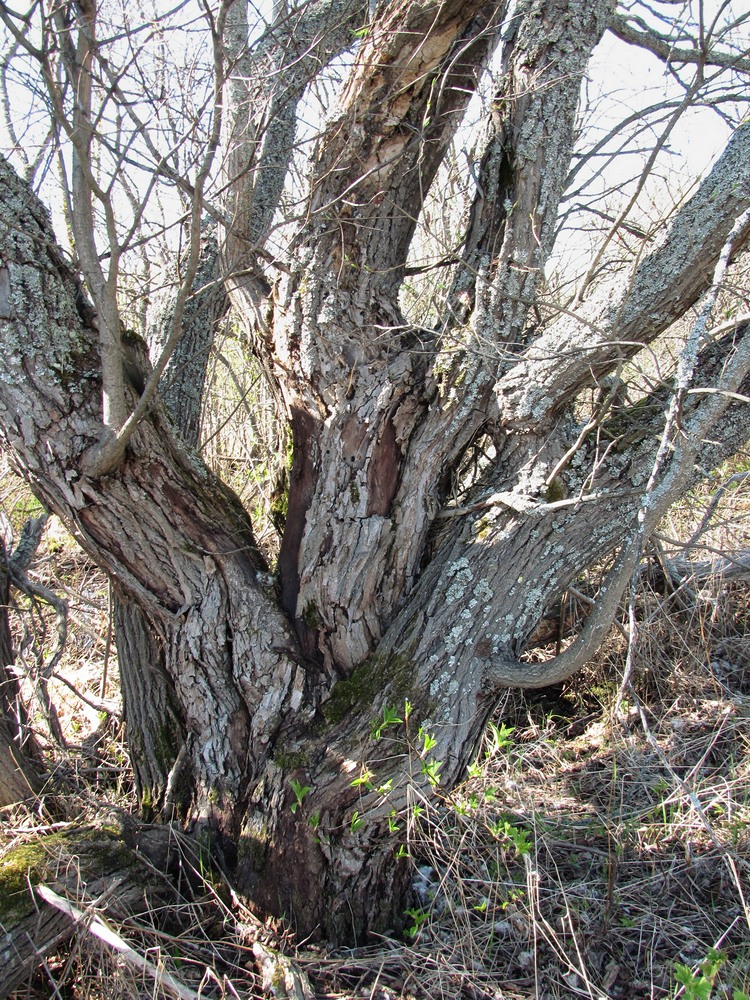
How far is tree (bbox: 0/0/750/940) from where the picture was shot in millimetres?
2080

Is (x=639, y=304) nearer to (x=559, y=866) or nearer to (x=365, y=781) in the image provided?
(x=365, y=781)

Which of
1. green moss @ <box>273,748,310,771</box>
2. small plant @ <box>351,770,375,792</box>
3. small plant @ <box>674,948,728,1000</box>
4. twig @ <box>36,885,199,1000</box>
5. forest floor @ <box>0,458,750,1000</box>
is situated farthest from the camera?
green moss @ <box>273,748,310,771</box>

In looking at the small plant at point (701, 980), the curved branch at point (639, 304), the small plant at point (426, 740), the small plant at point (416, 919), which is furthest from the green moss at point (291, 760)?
the curved branch at point (639, 304)

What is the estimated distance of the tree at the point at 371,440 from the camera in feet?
6.82

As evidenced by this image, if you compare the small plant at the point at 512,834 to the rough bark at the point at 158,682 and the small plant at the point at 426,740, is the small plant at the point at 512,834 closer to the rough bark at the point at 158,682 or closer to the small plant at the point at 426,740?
the small plant at the point at 426,740

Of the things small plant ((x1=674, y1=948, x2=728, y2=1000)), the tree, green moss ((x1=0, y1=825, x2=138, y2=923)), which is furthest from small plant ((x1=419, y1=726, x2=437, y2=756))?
green moss ((x1=0, y1=825, x2=138, y2=923))

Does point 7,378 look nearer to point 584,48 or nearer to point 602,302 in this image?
point 602,302

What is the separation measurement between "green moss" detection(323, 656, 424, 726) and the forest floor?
337 mm

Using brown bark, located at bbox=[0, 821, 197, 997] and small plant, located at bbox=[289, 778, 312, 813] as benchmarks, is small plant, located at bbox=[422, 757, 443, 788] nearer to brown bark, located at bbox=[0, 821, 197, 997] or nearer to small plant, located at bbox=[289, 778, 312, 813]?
small plant, located at bbox=[289, 778, 312, 813]

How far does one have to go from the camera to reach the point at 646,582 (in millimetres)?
3305

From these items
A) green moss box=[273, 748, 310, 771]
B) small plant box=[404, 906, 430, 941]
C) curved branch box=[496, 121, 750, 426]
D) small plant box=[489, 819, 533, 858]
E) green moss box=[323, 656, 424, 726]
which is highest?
curved branch box=[496, 121, 750, 426]

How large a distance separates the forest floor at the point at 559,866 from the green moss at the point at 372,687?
34 centimetres

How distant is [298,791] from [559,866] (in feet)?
3.13

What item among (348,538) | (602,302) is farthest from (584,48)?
(348,538)
